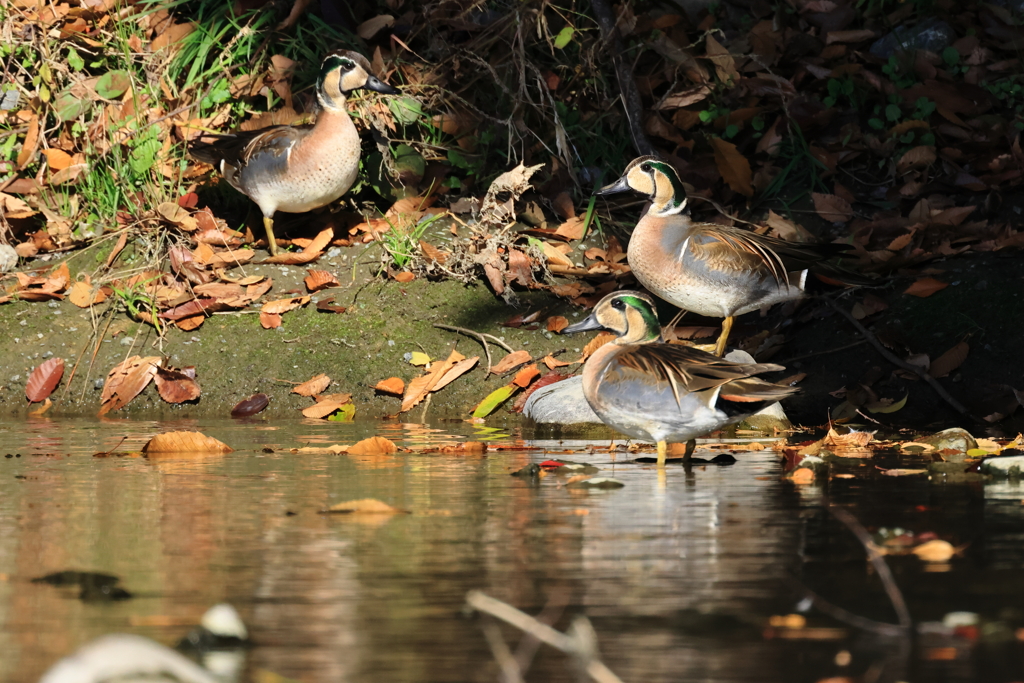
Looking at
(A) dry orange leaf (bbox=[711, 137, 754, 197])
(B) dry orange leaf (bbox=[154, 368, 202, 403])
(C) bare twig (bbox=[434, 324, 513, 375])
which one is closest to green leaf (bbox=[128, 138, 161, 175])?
(B) dry orange leaf (bbox=[154, 368, 202, 403])

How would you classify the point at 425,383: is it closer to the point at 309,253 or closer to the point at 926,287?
the point at 309,253

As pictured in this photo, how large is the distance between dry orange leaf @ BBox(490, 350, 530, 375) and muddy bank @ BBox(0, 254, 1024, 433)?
71 millimetres

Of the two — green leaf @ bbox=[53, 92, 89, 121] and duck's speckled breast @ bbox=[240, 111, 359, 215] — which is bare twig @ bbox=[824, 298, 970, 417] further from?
green leaf @ bbox=[53, 92, 89, 121]

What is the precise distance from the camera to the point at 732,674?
2.30 meters

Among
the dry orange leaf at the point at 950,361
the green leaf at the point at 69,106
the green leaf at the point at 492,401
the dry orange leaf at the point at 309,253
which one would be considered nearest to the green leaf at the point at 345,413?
the green leaf at the point at 492,401

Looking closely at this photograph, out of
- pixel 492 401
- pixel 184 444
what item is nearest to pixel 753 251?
pixel 492 401

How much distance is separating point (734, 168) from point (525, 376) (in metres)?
2.30

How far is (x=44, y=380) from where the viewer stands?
25.8 ft

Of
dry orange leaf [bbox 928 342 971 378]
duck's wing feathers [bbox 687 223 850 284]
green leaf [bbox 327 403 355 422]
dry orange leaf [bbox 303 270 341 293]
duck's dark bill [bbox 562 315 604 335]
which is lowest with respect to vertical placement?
green leaf [bbox 327 403 355 422]

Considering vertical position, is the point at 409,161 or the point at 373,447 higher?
the point at 409,161

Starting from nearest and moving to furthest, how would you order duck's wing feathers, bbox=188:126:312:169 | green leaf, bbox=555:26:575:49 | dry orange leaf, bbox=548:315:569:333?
1. dry orange leaf, bbox=548:315:569:333
2. duck's wing feathers, bbox=188:126:312:169
3. green leaf, bbox=555:26:575:49

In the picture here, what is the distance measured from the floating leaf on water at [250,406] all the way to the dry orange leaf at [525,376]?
4.85 ft

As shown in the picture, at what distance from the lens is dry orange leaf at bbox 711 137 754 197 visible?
872cm

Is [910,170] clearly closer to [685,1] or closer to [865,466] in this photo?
[685,1]
